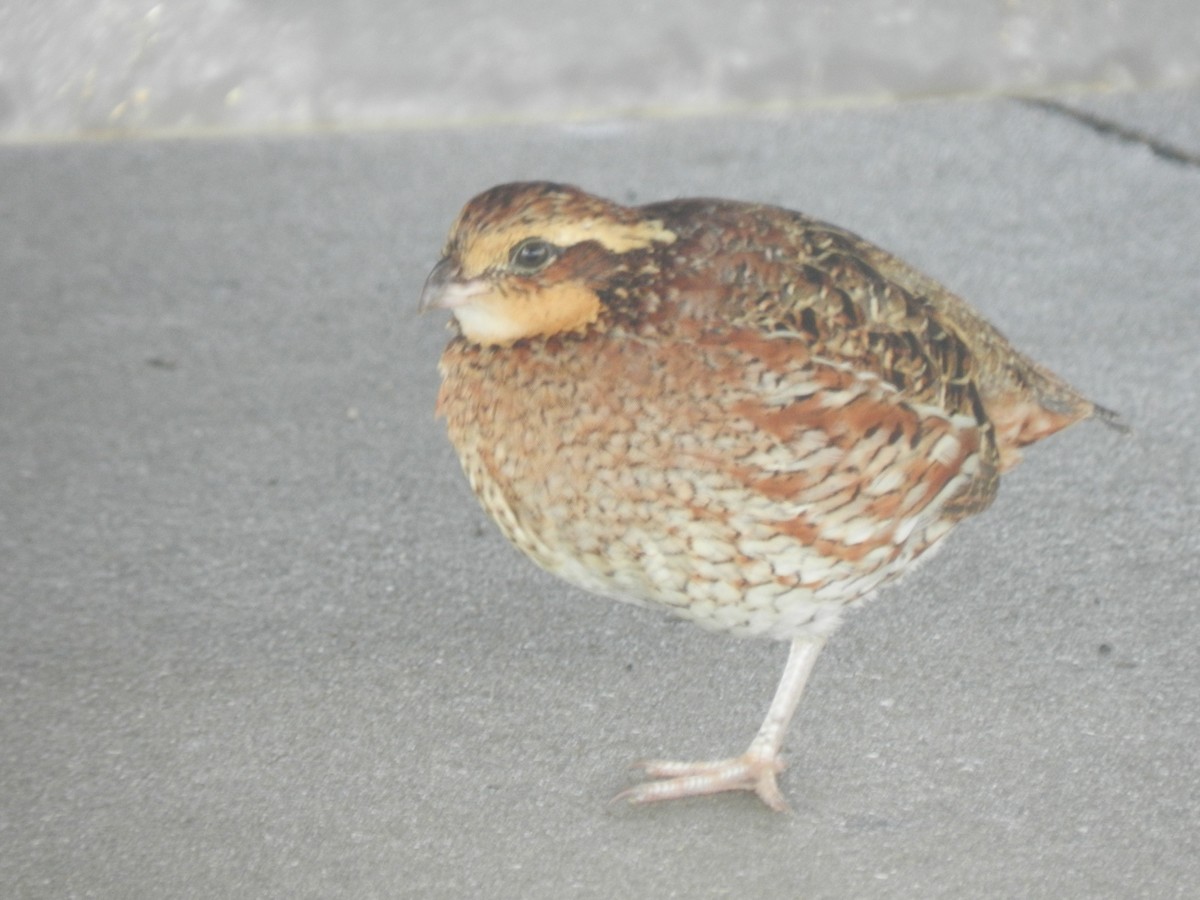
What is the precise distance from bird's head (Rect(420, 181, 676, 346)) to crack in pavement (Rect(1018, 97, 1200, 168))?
3.89 meters

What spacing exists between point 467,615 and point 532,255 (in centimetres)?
139

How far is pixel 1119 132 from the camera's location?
6.61 metres

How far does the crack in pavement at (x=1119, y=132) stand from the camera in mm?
6359

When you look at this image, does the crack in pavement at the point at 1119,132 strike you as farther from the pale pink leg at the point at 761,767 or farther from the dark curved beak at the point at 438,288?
the dark curved beak at the point at 438,288

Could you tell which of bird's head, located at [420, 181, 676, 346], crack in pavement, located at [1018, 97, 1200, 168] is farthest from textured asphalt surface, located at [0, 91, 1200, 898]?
bird's head, located at [420, 181, 676, 346]

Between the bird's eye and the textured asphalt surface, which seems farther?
the textured asphalt surface

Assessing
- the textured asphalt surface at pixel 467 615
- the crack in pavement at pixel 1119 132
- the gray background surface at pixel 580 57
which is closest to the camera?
the textured asphalt surface at pixel 467 615

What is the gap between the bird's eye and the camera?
9.95ft

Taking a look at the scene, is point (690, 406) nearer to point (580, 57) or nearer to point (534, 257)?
point (534, 257)

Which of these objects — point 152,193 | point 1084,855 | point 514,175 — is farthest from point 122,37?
point 1084,855

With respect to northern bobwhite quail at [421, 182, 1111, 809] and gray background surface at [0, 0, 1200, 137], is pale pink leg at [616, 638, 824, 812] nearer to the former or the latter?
northern bobwhite quail at [421, 182, 1111, 809]

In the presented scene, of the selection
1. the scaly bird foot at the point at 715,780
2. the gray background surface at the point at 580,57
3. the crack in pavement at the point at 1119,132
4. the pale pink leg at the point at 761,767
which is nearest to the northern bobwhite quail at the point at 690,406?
the pale pink leg at the point at 761,767

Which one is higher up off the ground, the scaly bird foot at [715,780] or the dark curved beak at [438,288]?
the dark curved beak at [438,288]

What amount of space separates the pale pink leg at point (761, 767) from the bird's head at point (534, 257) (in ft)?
2.84
